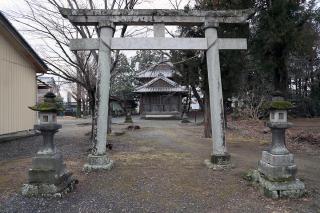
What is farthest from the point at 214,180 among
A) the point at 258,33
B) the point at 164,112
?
the point at 164,112

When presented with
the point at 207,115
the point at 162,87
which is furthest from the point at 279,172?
the point at 162,87

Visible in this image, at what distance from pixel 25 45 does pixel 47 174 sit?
10.1 metres

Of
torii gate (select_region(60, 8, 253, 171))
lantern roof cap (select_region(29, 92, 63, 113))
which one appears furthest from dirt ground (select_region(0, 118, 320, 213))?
lantern roof cap (select_region(29, 92, 63, 113))

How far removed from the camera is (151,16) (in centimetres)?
852

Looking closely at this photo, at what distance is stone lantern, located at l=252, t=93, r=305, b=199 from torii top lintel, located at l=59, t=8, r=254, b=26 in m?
3.26

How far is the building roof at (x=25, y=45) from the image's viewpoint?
12.5m

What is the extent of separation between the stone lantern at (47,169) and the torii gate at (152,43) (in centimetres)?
184

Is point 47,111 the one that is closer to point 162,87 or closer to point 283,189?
point 283,189

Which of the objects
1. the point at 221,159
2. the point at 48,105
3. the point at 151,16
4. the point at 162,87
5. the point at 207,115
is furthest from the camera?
the point at 162,87

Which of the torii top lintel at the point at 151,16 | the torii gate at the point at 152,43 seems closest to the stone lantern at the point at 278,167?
the torii gate at the point at 152,43

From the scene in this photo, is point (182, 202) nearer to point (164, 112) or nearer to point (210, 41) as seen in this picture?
point (210, 41)

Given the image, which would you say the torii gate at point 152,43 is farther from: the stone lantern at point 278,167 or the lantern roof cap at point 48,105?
the stone lantern at point 278,167

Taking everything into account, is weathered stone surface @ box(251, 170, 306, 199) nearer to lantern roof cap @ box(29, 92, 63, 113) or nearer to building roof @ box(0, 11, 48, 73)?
lantern roof cap @ box(29, 92, 63, 113)

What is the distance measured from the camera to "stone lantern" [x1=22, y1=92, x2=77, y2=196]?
593 cm
